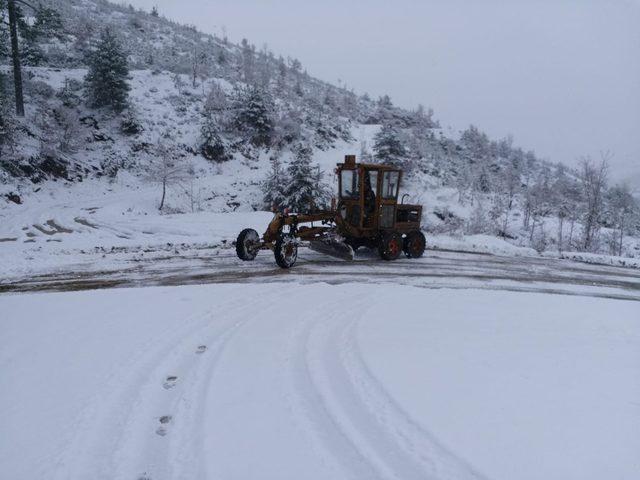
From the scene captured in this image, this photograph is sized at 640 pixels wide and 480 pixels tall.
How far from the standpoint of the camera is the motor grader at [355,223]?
10930 mm

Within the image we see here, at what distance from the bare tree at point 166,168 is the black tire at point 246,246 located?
13.5 metres

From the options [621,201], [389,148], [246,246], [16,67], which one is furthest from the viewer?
[621,201]

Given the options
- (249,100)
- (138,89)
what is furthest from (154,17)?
(249,100)

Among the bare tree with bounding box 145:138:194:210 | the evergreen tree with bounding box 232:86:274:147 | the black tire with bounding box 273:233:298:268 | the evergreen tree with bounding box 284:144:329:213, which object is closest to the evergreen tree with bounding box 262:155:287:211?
the evergreen tree with bounding box 284:144:329:213

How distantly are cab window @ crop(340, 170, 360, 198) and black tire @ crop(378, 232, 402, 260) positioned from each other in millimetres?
1506

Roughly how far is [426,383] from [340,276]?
566 centimetres

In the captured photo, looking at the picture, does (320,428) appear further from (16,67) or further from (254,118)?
(254,118)

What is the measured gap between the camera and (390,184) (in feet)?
39.5

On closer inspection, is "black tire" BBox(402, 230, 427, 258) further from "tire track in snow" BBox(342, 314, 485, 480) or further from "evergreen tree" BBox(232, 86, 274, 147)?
→ "evergreen tree" BBox(232, 86, 274, 147)

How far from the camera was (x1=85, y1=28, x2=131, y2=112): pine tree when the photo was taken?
89.6 ft

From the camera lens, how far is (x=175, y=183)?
25.4 m

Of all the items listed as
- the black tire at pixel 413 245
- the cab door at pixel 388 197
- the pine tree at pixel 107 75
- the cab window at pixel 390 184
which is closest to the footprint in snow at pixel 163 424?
the cab door at pixel 388 197

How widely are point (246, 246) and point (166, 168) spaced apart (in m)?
15.1

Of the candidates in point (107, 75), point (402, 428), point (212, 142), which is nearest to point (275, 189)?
point (212, 142)
